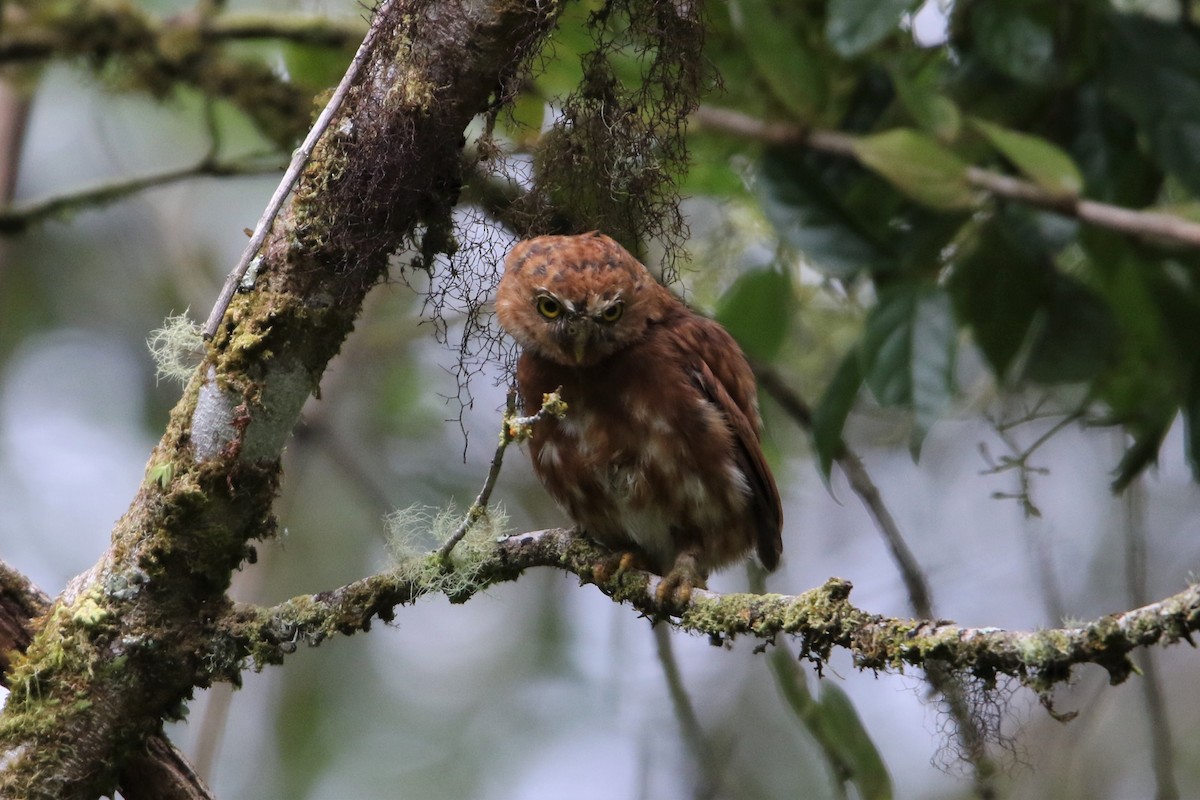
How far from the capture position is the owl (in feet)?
11.0

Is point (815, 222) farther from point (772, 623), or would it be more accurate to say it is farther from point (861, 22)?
point (772, 623)

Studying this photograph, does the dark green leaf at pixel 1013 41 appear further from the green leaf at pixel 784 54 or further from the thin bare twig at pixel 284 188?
the thin bare twig at pixel 284 188

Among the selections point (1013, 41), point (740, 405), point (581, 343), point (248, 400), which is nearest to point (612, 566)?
point (581, 343)

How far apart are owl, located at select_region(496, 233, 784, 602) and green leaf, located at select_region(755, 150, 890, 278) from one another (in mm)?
432

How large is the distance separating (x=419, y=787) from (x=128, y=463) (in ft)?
10.4

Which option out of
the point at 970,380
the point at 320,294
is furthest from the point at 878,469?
the point at 320,294

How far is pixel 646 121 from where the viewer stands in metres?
2.92

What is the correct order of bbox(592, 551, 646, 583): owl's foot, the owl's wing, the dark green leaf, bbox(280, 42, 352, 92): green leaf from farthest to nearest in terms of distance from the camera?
bbox(280, 42, 352, 92): green leaf
the owl's wing
the dark green leaf
bbox(592, 551, 646, 583): owl's foot

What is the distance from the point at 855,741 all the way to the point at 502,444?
1567 millimetres

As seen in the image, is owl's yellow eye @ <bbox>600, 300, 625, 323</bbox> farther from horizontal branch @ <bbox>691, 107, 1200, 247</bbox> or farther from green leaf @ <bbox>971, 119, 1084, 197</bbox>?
green leaf @ <bbox>971, 119, 1084, 197</bbox>

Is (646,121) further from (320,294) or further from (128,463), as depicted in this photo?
(128,463)

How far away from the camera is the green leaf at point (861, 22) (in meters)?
3.24

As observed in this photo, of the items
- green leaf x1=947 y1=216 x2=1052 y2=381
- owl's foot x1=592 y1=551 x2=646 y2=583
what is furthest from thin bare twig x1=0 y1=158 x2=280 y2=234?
green leaf x1=947 y1=216 x2=1052 y2=381

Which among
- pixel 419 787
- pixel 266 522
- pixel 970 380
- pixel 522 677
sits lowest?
pixel 266 522
